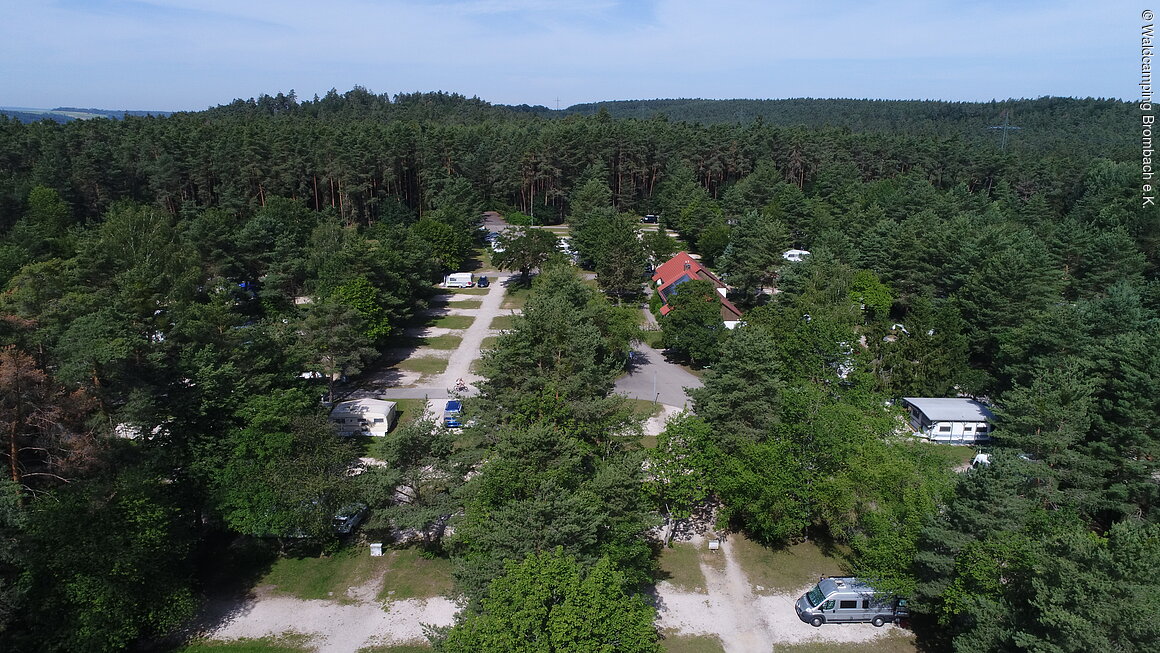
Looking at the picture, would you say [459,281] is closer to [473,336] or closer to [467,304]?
[467,304]

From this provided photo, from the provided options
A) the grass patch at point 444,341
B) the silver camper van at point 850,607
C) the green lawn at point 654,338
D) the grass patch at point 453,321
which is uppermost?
the green lawn at point 654,338

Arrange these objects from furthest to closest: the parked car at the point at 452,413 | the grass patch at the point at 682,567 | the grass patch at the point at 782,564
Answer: the parked car at the point at 452,413
the grass patch at the point at 782,564
the grass patch at the point at 682,567

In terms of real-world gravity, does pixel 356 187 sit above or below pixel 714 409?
above

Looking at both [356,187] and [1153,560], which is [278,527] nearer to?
[1153,560]

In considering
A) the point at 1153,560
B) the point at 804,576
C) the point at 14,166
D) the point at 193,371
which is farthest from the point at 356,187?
the point at 1153,560

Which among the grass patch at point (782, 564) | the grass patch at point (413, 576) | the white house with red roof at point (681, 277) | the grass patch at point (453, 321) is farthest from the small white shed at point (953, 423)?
the grass patch at point (453, 321)

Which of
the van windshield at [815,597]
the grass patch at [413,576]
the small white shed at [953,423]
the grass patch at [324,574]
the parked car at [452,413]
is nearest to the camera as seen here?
the van windshield at [815,597]

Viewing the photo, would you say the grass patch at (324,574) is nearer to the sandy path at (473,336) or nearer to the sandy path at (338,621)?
the sandy path at (338,621)

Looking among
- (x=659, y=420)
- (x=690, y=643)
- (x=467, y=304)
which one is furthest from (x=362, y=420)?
(x=467, y=304)

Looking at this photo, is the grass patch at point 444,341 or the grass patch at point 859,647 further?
the grass patch at point 444,341
